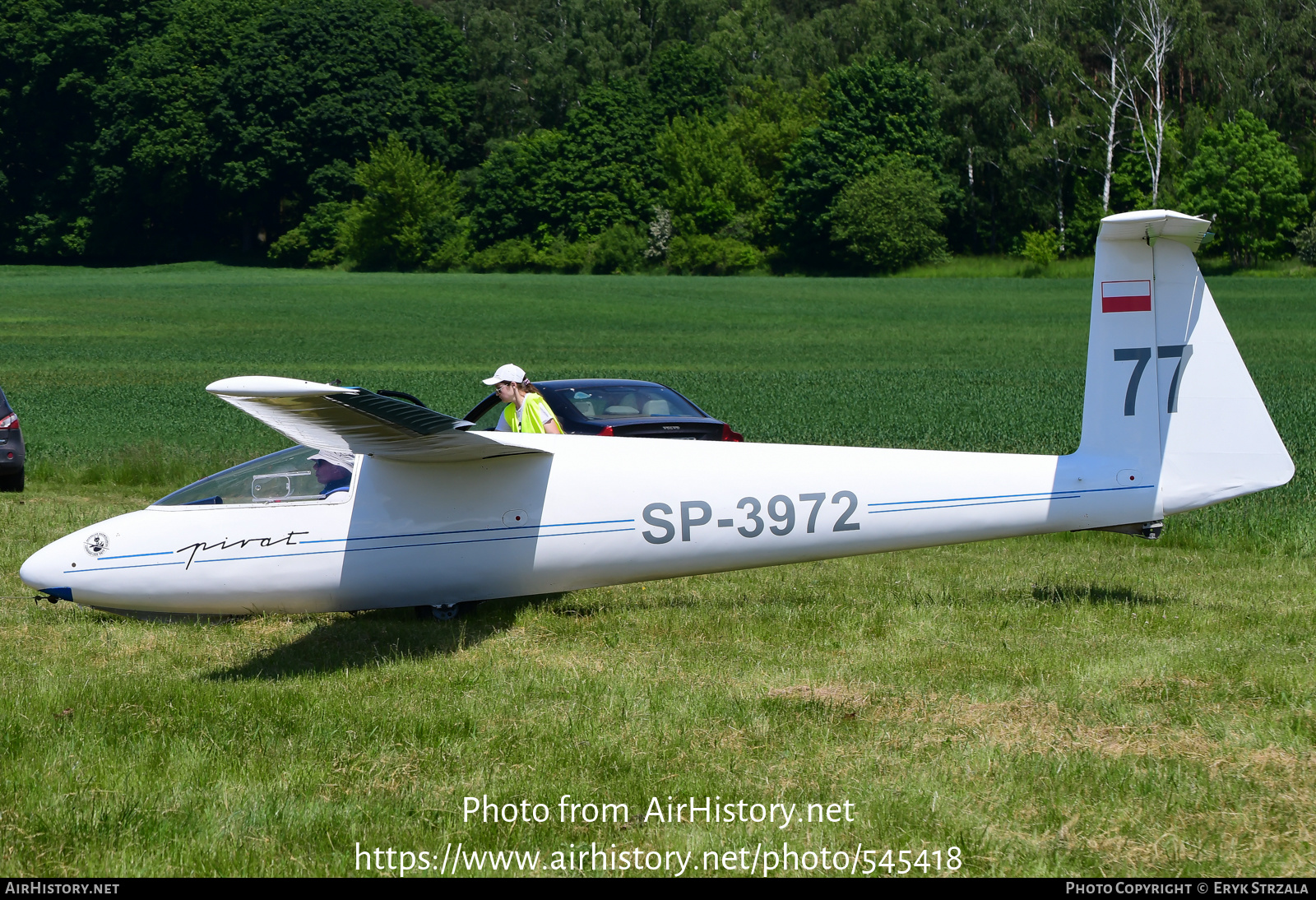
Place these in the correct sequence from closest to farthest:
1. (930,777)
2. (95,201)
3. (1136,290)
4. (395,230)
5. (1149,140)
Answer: (930,777) < (1136,290) < (1149,140) < (395,230) < (95,201)

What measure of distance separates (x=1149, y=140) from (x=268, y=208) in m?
66.4

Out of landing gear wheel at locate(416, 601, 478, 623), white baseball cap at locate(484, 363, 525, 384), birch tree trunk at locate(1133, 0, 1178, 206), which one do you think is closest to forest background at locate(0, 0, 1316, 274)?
birch tree trunk at locate(1133, 0, 1178, 206)

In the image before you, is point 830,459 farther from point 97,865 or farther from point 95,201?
point 95,201

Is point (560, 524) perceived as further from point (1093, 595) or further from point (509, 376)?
point (1093, 595)

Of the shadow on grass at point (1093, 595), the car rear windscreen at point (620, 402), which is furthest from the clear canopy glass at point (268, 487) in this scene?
the shadow on grass at point (1093, 595)

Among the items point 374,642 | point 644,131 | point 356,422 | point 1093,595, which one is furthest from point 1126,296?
point 644,131

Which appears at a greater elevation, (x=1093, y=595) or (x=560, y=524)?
(x=560, y=524)

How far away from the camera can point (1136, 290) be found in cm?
787

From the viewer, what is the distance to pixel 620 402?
13727 millimetres

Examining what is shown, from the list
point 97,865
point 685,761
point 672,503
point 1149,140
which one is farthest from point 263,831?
point 1149,140

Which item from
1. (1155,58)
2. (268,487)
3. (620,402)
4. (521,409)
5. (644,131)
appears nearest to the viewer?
(268,487)

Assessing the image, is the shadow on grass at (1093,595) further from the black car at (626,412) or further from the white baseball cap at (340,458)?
the white baseball cap at (340,458)

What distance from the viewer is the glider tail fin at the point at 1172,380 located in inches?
306

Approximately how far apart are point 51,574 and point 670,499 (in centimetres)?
424
